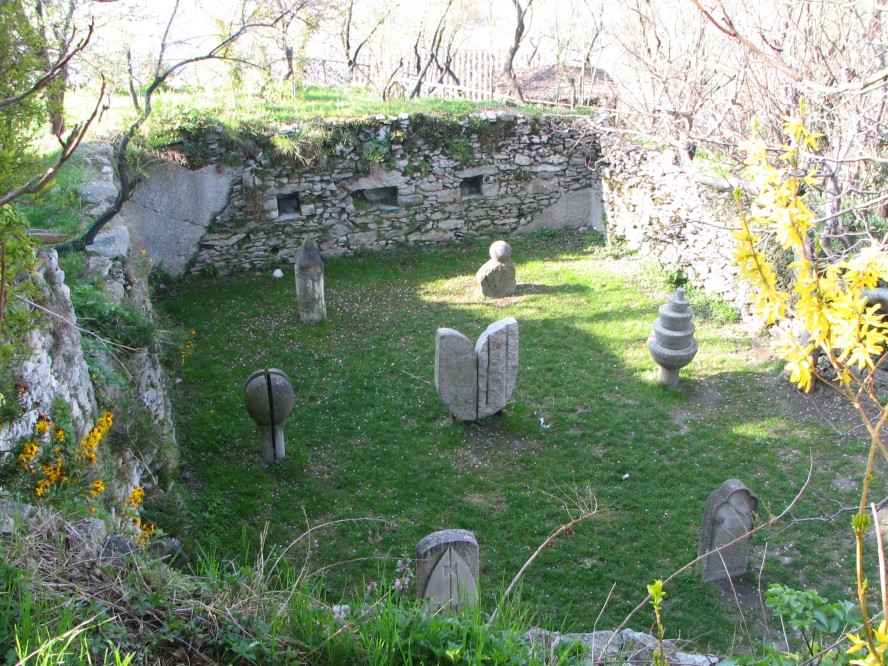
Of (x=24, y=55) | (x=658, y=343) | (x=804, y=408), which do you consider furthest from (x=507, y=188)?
(x=24, y=55)

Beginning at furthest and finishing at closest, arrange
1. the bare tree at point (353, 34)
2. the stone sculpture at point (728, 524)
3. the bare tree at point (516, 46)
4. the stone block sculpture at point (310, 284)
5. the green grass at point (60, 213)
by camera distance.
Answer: the bare tree at point (353, 34), the bare tree at point (516, 46), the stone block sculpture at point (310, 284), the green grass at point (60, 213), the stone sculpture at point (728, 524)

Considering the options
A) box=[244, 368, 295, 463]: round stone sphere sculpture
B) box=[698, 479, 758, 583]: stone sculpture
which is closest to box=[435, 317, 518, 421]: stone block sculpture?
box=[244, 368, 295, 463]: round stone sphere sculpture

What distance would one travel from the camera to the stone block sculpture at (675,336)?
744 cm

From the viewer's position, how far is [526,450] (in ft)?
22.5

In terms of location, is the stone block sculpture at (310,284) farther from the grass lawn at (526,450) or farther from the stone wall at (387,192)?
the stone wall at (387,192)

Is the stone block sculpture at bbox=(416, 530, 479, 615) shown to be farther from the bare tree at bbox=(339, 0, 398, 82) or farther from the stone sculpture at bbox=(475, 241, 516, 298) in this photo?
the bare tree at bbox=(339, 0, 398, 82)

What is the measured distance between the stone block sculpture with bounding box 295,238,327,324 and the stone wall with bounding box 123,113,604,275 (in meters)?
1.96

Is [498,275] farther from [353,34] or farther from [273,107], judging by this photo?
[353,34]

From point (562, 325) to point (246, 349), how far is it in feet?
12.9

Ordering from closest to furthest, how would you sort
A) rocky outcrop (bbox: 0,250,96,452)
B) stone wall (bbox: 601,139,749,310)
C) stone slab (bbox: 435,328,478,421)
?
rocky outcrop (bbox: 0,250,96,452) → stone slab (bbox: 435,328,478,421) → stone wall (bbox: 601,139,749,310)

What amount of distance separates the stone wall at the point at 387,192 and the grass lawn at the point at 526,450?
2.90 feet

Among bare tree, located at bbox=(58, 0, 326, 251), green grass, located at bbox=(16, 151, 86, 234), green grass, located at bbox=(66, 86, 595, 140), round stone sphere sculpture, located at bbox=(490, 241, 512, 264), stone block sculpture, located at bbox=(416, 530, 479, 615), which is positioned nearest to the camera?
stone block sculpture, located at bbox=(416, 530, 479, 615)

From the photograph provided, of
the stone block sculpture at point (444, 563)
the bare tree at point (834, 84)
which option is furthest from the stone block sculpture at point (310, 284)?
the stone block sculpture at point (444, 563)

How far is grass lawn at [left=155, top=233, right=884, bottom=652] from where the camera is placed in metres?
5.36
